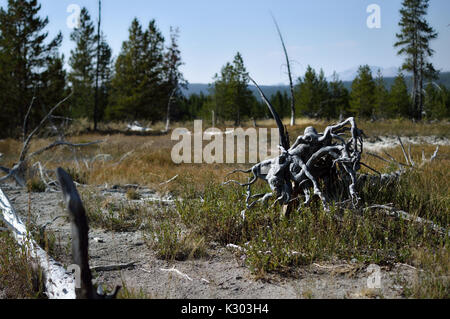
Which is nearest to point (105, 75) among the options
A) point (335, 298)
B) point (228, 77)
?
point (228, 77)

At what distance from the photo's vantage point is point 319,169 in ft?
14.9

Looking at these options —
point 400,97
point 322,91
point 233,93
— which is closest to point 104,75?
point 233,93

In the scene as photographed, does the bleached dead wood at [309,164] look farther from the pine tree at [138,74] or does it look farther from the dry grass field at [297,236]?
the pine tree at [138,74]

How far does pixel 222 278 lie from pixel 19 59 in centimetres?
2511

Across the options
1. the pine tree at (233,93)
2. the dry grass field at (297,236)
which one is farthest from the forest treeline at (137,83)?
the dry grass field at (297,236)

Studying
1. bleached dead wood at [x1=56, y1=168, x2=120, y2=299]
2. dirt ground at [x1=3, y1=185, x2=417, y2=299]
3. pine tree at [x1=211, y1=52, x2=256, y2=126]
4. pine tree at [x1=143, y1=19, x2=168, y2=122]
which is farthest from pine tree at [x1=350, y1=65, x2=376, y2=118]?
bleached dead wood at [x1=56, y1=168, x2=120, y2=299]

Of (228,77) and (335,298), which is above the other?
(228,77)

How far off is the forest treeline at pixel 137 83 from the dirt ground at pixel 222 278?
23067 millimetres

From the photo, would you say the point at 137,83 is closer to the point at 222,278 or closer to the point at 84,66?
the point at 84,66

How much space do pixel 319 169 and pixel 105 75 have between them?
4092 centimetres

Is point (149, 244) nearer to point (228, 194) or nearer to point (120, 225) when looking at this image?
point (120, 225)

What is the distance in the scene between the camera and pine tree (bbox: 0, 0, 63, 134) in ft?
74.1

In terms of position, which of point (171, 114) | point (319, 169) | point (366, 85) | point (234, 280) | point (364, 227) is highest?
point (366, 85)

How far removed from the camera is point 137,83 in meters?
36.0
